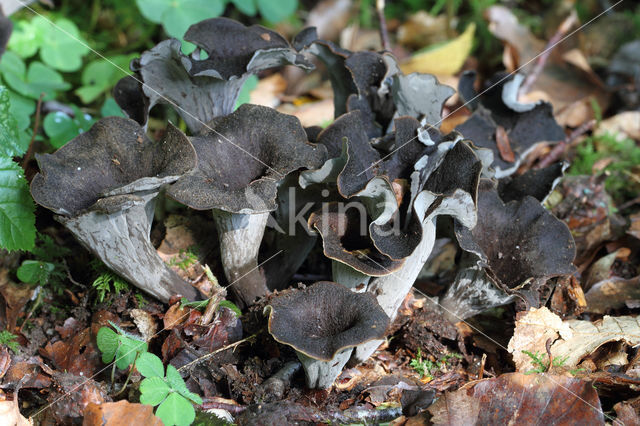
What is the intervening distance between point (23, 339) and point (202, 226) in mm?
1284

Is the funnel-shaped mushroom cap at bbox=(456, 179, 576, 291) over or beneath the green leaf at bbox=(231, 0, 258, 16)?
beneath

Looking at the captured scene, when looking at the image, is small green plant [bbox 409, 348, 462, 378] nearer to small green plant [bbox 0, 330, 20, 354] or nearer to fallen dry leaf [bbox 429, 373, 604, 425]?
fallen dry leaf [bbox 429, 373, 604, 425]

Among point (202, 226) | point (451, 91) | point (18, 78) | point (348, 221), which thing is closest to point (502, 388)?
point (348, 221)

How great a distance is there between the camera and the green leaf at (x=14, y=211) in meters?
2.98

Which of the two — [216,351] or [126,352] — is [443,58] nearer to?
[216,351]

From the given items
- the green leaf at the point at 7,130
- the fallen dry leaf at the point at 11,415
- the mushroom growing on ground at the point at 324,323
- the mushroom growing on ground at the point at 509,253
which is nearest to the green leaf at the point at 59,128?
the green leaf at the point at 7,130

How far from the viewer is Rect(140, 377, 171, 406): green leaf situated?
93.5 inches

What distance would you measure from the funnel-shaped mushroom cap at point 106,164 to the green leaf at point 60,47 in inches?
98.0

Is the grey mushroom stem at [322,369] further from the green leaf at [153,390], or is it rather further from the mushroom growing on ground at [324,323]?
the green leaf at [153,390]

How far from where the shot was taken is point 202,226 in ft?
12.1

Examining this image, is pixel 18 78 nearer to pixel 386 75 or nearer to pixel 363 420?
pixel 386 75

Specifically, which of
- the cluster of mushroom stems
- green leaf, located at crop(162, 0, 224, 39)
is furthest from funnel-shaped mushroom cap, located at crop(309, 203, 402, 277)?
green leaf, located at crop(162, 0, 224, 39)

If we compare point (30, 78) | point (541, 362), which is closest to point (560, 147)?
point (541, 362)

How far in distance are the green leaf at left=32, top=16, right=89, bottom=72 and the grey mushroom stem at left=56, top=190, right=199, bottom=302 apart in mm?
2779
